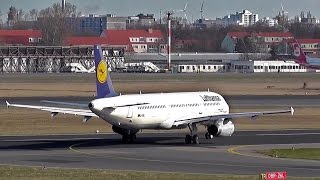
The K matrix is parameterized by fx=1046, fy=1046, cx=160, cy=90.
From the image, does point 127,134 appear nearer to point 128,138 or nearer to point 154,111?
point 128,138

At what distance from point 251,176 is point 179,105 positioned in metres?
21.2

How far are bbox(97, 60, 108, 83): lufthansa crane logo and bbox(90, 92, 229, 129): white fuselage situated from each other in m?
1.84

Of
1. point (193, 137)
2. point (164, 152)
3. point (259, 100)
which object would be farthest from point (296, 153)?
point (259, 100)

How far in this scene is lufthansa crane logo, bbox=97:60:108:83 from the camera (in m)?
71.4

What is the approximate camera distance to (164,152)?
224 feet

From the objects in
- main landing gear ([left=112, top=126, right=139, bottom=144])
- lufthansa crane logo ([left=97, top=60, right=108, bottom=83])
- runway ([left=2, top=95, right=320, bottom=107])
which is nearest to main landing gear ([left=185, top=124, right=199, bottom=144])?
main landing gear ([left=112, top=126, right=139, bottom=144])

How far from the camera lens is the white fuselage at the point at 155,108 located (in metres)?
69.5

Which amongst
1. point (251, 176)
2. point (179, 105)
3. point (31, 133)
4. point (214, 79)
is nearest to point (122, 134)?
point (179, 105)

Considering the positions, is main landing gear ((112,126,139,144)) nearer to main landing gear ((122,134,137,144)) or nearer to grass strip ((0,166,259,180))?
main landing gear ((122,134,137,144))

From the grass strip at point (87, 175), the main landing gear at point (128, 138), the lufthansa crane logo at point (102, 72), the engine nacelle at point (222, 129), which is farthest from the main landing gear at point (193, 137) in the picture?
the grass strip at point (87, 175)

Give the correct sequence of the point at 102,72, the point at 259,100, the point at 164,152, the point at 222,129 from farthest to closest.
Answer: the point at 259,100
the point at 222,129
the point at 102,72
the point at 164,152

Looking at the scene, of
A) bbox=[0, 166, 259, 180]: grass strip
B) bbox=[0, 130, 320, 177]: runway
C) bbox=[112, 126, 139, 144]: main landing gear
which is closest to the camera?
bbox=[0, 166, 259, 180]: grass strip

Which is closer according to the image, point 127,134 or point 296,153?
point 296,153

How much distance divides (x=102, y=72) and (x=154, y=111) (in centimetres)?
467
